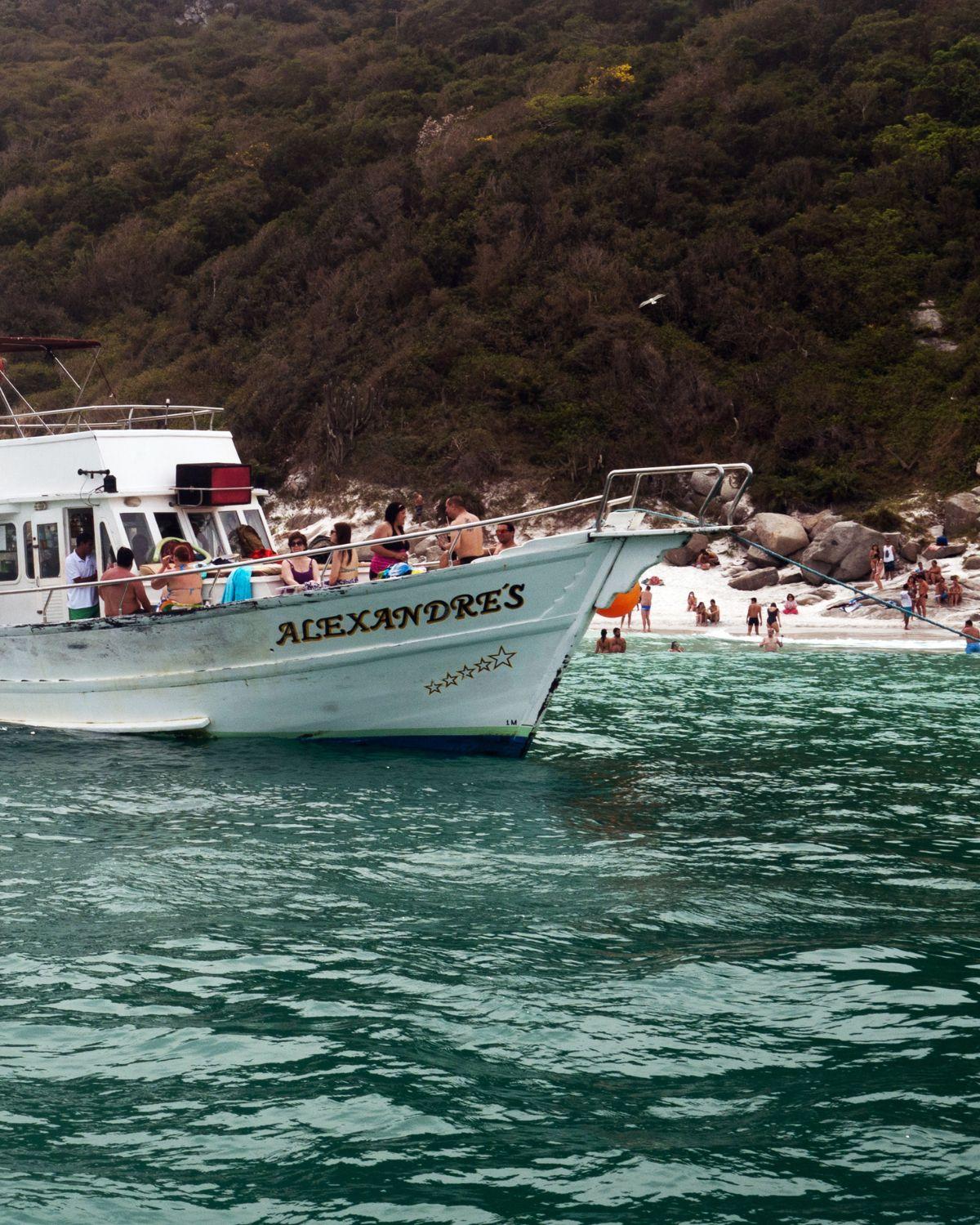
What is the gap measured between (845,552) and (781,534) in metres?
2.49

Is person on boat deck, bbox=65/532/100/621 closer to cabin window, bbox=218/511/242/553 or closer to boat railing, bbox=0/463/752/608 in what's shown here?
boat railing, bbox=0/463/752/608

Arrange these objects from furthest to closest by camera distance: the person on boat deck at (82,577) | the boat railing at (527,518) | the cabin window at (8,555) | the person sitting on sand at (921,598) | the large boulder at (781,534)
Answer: the large boulder at (781,534) < the person sitting on sand at (921,598) < the cabin window at (8,555) < the person on boat deck at (82,577) < the boat railing at (527,518)

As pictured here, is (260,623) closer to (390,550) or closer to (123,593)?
(390,550)

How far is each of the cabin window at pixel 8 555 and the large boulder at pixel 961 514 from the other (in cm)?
3021

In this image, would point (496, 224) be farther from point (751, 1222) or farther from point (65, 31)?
point (65, 31)

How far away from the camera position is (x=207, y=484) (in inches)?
653

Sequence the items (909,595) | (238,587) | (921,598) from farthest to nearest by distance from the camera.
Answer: (909,595) → (921,598) → (238,587)

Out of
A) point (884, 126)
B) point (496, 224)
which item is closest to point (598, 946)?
point (496, 224)

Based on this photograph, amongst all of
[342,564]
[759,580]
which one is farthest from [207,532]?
[759,580]


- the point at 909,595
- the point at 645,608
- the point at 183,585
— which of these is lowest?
the point at 645,608

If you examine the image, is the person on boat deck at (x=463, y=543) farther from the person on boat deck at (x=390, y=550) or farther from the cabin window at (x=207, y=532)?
the cabin window at (x=207, y=532)

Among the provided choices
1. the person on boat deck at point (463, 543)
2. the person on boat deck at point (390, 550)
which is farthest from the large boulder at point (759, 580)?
the person on boat deck at point (463, 543)

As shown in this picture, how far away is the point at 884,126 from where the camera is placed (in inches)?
2258

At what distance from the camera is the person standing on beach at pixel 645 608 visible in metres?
36.6
